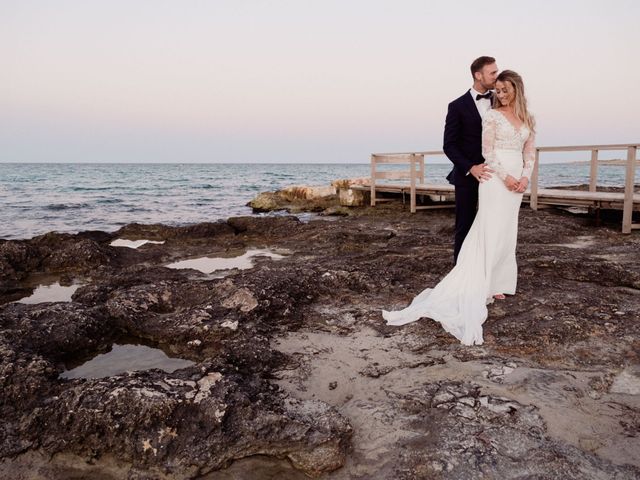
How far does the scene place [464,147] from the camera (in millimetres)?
4156

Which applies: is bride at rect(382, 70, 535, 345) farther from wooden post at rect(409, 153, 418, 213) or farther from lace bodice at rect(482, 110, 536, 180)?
wooden post at rect(409, 153, 418, 213)

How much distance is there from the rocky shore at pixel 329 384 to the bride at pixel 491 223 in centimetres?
17

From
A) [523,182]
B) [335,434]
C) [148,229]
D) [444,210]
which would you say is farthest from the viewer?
[444,210]

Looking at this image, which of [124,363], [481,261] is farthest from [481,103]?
[124,363]

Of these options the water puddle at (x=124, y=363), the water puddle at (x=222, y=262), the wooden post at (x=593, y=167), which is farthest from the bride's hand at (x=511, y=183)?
the wooden post at (x=593, y=167)

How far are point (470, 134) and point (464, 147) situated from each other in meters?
0.12

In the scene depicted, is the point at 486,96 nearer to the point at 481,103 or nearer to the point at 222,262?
the point at 481,103

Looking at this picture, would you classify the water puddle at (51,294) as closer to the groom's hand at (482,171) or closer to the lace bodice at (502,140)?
the groom's hand at (482,171)

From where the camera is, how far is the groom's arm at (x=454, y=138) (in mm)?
4074

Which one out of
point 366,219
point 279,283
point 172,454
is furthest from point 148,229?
point 172,454

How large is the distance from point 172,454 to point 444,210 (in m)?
11.1

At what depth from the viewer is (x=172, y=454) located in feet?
7.33

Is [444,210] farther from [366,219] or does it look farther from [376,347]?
[376,347]

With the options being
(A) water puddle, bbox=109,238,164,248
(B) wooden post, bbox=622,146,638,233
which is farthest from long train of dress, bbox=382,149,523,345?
(A) water puddle, bbox=109,238,164,248
